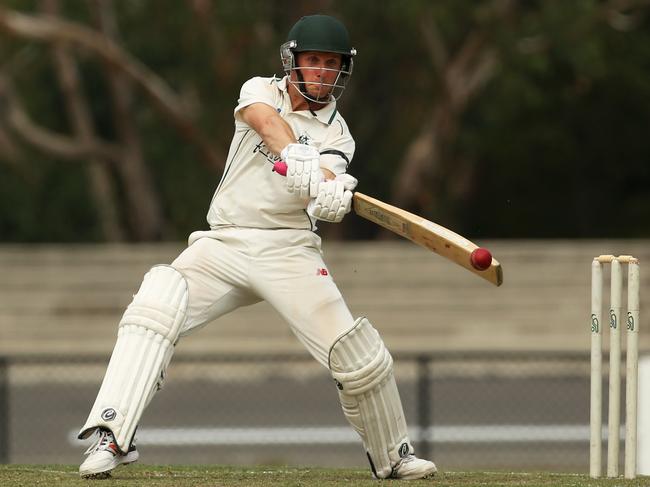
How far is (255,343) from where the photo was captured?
14.2m

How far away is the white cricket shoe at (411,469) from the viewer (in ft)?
17.0

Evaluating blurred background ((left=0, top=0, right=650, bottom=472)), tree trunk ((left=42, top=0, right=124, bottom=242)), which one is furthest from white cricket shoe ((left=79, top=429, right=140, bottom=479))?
tree trunk ((left=42, top=0, right=124, bottom=242))

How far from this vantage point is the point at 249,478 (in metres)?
5.23

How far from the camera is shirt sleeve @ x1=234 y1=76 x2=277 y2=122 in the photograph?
5141 mm

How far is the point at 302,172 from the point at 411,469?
3.83ft

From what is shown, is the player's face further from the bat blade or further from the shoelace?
the shoelace

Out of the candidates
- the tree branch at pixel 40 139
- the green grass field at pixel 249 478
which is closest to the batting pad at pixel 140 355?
the green grass field at pixel 249 478

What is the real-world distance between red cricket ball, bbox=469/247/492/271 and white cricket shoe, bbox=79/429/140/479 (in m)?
1.33

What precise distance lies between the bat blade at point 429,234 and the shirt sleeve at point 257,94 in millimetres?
498

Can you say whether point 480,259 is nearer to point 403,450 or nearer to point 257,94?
point 403,450

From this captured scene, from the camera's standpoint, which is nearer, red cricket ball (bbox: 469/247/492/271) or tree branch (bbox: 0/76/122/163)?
red cricket ball (bbox: 469/247/492/271)

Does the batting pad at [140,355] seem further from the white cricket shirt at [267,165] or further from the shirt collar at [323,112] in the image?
the shirt collar at [323,112]

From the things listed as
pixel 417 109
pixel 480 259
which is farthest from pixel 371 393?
pixel 417 109

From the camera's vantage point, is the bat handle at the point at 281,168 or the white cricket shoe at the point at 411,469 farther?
the white cricket shoe at the point at 411,469
